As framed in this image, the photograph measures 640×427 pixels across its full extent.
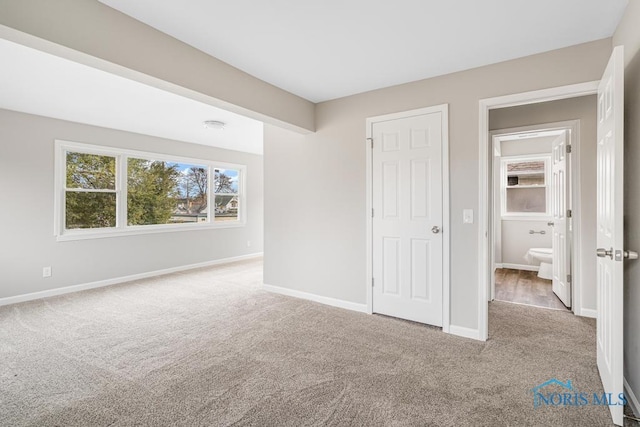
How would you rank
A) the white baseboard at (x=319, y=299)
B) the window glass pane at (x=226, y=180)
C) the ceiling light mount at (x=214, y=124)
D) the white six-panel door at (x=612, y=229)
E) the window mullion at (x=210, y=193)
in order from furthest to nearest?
1. the window glass pane at (x=226, y=180)
2. the window mullion at (x=210, y=193)
3. the ceiling light mount at (x=214, y=124)
4. the white baseboard at (x=319, y=299)
5. the white six-panel door at (x=612, y=229)

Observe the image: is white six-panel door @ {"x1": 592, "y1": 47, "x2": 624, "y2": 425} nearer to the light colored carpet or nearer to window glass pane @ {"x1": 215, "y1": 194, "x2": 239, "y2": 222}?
the light colored carpet

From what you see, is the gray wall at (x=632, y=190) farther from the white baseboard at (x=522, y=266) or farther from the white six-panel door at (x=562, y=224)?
the white baseboard at (x=522, y=266)

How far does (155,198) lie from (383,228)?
4256 millimetres

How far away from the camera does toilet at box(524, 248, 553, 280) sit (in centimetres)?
503

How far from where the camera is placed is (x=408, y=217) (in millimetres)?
3250

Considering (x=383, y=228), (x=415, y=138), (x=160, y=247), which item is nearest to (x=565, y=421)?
(x=383, y=228)

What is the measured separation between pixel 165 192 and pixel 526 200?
691 centimetres

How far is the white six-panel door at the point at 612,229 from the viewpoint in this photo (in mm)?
1646

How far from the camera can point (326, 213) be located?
385 cm

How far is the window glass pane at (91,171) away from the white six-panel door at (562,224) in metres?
6.33

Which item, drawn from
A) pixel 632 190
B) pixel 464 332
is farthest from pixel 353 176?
pixel 632 190

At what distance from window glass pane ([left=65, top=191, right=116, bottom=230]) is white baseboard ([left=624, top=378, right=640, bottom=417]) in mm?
6098

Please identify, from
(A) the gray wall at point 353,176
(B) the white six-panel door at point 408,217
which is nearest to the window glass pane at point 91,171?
(A) the gray wall at point 353,176

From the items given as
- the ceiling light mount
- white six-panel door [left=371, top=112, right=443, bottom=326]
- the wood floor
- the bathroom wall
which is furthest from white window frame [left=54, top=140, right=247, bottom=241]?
the bathroom wall
